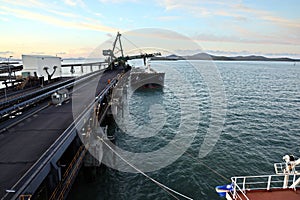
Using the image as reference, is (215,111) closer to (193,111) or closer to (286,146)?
(193,111)

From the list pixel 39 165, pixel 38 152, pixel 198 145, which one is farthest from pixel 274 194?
pixel 198 145

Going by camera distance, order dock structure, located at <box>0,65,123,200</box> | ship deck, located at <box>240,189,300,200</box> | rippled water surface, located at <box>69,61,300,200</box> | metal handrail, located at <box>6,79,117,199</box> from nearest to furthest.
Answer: metal handrail, located at <box>6,79,117,199</box> < ship deck, located at <box>240,189,300,200</box> < dock structure, located at <box>0,65,123,200</box> < rippled water surface, located at <box>69,61,300,200</box>

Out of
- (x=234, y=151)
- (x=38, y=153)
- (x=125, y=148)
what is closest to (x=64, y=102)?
(x=125, y=148)

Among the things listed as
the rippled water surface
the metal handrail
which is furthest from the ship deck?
the metal handrail

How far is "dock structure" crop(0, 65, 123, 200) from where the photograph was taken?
428 inches

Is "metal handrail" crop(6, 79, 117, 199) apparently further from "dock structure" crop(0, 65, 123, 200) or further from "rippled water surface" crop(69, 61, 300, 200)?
"rippled water surface" crop(69, 61, 300, 200)

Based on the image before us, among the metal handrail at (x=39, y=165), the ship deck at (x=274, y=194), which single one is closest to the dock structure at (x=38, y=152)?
the metal handrail at (x=39, y=165)

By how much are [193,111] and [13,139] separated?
33468 mm

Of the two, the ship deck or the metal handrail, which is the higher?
the metal handrail

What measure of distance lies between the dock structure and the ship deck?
10.8 meters

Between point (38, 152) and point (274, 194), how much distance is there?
14.2 m

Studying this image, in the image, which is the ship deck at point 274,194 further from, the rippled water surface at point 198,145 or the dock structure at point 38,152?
the dock structure at point 38,152

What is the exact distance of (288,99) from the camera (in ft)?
179

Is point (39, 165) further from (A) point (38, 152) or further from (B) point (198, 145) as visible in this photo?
(B) point (198, 145)
